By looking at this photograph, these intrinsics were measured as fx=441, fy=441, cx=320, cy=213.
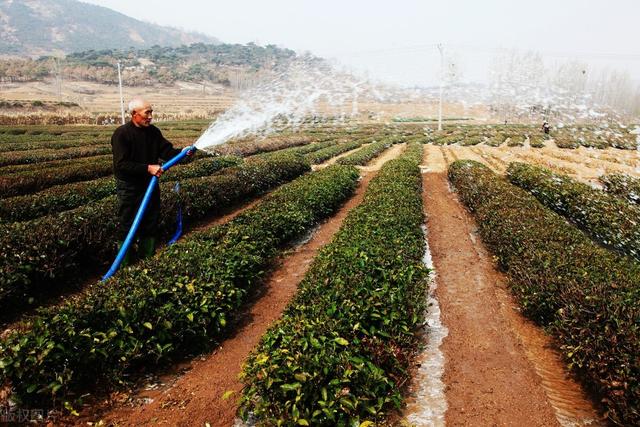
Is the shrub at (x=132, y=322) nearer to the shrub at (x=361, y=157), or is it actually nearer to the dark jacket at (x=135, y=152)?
the dark jacket at (x=135, y=152)

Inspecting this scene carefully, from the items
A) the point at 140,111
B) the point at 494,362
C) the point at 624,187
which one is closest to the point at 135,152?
the point at 140,111

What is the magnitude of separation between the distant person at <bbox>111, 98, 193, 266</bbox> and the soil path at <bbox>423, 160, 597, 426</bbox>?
4.88 metres

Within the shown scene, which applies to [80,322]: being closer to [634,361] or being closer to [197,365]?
[197,365]

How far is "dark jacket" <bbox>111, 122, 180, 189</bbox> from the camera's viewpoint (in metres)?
6.47

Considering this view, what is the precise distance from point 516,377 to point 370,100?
108 metres

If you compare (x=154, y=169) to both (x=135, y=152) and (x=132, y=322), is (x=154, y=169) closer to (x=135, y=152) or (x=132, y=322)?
(x=135, y=152)

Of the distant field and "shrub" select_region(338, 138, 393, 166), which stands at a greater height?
"shrub" select_region(338, 138, 393, 166)

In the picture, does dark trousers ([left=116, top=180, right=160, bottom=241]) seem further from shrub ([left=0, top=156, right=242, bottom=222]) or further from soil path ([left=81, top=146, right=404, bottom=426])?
shrub ([left=0, top=156, right=242, bottom=222])

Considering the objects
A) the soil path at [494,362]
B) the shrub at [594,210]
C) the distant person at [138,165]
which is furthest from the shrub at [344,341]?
the shrub at [594,210]

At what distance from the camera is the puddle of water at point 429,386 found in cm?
464

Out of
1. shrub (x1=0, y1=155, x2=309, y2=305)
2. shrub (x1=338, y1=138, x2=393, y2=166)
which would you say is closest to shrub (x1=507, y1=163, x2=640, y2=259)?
shrub (x1=0, y1=155, x2=309, y2=305)

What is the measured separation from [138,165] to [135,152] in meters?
0.26

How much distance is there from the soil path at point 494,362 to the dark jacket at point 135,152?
5.17 m

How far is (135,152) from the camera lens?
21.7 ft
